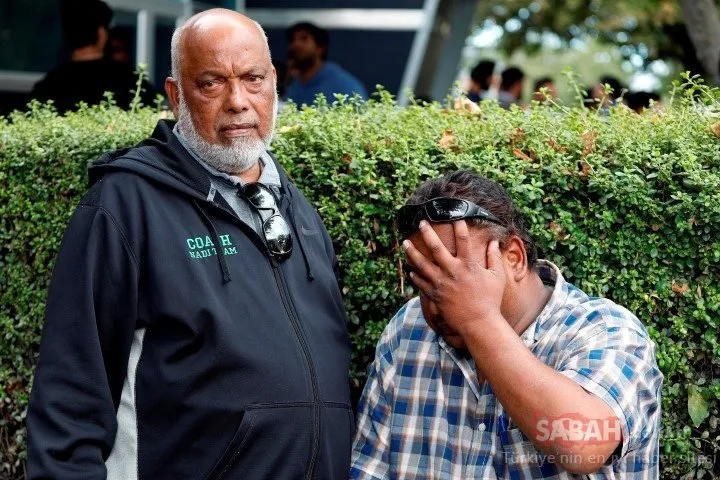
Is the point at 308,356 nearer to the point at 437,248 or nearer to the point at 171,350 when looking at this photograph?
the point at 171,350

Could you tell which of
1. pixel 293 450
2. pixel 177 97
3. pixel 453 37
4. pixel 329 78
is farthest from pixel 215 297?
pixel 453 37

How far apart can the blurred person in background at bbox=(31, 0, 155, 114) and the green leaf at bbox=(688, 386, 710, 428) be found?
3.71m

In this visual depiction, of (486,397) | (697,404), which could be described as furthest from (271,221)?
(697,404)

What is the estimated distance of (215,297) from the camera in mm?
2955

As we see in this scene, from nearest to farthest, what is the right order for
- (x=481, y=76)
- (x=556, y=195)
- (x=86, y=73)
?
(x=556, y=195), (x=86, y=73), (x=481, y=76)

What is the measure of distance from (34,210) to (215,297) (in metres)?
1.77

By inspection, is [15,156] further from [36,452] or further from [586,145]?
A: [586,145]

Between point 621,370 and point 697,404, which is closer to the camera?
point 621,370

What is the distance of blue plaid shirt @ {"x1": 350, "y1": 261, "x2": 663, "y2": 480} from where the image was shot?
2.77 metres

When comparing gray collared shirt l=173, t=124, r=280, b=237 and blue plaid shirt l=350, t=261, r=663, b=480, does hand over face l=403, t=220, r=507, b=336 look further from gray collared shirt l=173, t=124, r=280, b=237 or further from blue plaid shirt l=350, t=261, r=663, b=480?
gray collared shirt l=173, t=124, r=280, b=237

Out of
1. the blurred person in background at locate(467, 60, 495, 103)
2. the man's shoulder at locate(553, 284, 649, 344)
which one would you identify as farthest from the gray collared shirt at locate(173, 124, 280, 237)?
the blurred person in background at locate(467, 60, 495, 103)

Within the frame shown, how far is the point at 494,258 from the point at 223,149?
98 cm

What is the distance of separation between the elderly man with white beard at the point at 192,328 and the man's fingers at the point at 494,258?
64 cm

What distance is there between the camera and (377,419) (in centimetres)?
329
